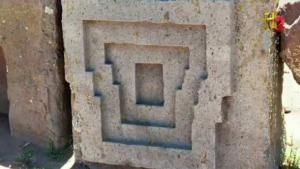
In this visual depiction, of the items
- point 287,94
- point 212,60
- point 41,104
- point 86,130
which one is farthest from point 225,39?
point 287,94

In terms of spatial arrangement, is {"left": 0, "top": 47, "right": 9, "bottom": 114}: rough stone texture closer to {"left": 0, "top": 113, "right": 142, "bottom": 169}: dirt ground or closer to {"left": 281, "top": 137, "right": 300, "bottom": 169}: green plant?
{"left": 0, "top": 113, "right": 142, "bottom": 169}: dirt ground

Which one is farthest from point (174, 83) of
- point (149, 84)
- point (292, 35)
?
point (292, 35)

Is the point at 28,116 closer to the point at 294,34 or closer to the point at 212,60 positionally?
the point at 212,60

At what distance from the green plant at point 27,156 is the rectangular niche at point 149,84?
107 centimetres

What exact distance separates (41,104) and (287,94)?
2.53 m

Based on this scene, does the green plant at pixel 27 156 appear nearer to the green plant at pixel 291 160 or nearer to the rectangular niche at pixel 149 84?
the rectangular niche at pixel 149 84

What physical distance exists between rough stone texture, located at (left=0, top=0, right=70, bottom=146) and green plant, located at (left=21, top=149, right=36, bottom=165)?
110 millimetres

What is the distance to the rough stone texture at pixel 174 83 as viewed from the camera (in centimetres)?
462

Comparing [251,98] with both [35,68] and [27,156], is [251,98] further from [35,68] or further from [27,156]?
[27,156]

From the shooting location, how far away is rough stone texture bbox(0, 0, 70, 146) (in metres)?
5.35

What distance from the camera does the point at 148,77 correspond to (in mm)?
5020

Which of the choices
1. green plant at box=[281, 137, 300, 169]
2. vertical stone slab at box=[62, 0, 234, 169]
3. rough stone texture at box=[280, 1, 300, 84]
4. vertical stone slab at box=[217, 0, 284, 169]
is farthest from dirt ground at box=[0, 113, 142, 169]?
rough stone texture at box=[280, 1, 300, 84]

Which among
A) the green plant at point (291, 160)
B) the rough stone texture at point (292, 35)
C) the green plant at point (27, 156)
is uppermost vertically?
the rough stone texture at point (292, 35)

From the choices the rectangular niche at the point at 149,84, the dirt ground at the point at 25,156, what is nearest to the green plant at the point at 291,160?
the rectangular niche at the point at 149,84
